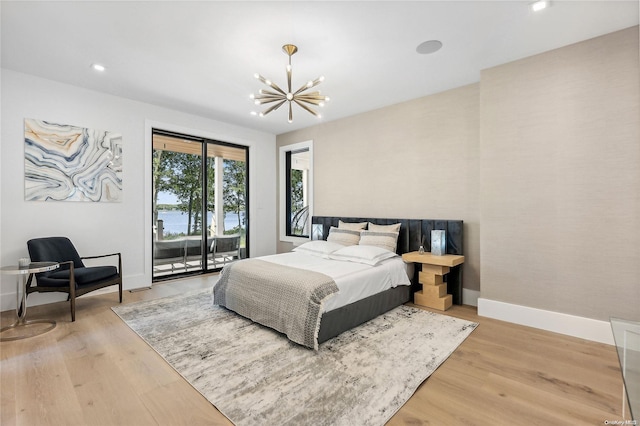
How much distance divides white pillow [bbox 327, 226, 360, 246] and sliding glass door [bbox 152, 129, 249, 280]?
2.27 metres

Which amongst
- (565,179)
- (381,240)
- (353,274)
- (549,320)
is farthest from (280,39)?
(549,320)

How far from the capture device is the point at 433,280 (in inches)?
142

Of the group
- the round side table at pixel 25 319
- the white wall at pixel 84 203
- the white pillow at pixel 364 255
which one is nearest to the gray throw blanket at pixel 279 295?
the white pillow at pixel 364 255

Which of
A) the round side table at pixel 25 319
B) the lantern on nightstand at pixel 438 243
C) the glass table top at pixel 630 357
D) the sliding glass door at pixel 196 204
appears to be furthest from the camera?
the sliding glass door at pixel 196 204

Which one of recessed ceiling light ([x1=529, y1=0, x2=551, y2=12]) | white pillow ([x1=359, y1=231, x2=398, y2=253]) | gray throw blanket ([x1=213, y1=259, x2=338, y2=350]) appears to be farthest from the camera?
white pillow ([x1=359, y1=231, x2=398, y2=253])

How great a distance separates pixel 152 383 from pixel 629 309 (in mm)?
4011

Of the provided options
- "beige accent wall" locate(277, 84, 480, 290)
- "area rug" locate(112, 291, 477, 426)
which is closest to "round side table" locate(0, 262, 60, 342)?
"area rug" locate(112, 291, 477, 426)

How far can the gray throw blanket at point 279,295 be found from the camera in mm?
2555

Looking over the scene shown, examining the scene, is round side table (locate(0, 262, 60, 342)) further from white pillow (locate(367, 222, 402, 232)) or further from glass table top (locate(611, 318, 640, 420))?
glass table top (locate(611, 318, 640, 420))

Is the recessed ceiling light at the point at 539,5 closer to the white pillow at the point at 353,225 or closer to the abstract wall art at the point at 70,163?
the white pillow at the point at 353,225

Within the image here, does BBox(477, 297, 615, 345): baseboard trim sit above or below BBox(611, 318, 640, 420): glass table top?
below

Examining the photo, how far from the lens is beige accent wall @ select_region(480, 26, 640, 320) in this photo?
103 inches

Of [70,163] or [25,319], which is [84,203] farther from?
[25,319]

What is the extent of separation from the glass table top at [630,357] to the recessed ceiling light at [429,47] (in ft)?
8.71
